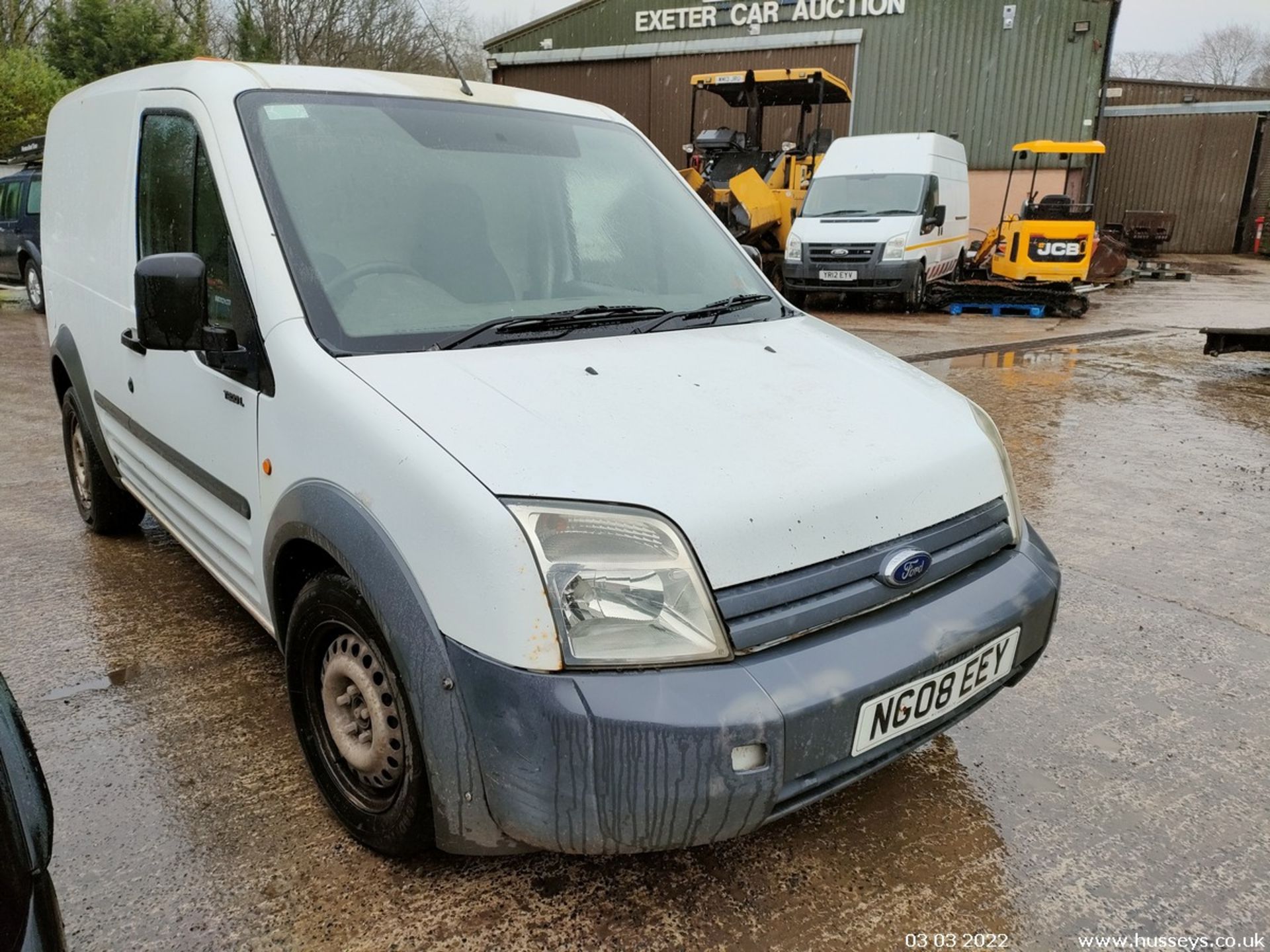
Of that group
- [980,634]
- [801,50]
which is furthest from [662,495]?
[801,50]

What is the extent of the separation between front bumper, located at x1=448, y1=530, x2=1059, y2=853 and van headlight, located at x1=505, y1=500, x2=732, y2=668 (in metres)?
0.04

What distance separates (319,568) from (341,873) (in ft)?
2.34

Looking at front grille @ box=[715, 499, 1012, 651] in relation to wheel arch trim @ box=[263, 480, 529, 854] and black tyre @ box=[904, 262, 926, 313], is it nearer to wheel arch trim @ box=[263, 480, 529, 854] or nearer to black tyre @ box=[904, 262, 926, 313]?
wheel arch trim @ box=[263, 480, 529, 854]

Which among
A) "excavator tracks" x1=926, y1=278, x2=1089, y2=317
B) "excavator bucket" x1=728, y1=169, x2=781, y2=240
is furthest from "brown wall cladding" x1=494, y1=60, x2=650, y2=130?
"excavator tracks" x1=926, y1=278, x2=1089, y2=317

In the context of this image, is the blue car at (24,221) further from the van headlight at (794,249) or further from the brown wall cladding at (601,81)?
the brown wall cladding at (601,81)

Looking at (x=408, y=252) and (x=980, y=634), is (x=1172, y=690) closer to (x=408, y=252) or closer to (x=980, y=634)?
(x=980, y=634)

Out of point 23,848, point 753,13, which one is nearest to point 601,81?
point 753,13

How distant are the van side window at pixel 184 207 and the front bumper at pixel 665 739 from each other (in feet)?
4.32

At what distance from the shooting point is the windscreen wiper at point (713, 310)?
272cm

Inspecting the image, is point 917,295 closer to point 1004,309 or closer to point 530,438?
point 1004,309

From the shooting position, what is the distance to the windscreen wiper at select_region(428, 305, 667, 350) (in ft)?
7.77

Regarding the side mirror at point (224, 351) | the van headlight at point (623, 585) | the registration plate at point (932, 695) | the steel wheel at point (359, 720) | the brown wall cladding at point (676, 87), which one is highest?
the brown wall cladding at point (676, 87)

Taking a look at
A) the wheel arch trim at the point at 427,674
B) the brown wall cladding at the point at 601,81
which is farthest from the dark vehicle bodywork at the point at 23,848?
the brown wall cladding at the point at 601,81

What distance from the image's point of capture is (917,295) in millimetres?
13930
